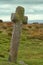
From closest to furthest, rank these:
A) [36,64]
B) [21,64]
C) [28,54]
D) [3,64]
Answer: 1. [3,64]
2. [21,64]
3. [36,64]
4. [28,54]

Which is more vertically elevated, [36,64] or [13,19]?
[13,19]

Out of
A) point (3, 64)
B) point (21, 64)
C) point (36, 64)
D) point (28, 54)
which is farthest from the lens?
point (28, 54)

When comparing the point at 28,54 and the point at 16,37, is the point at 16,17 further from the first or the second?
the point at 28,54

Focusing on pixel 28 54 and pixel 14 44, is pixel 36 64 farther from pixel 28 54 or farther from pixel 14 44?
pixel 28 54

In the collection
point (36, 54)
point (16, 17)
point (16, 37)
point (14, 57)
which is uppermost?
point (16, 17)

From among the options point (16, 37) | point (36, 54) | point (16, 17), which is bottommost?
point (36, 54)

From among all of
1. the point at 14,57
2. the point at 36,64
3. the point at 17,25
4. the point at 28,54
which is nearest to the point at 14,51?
the point at 14,57

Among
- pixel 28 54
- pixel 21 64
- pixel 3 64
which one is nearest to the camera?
pixel 3 64

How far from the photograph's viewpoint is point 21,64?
735 inches

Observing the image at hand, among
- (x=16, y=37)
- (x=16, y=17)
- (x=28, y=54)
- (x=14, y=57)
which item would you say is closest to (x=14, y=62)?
(x=14, y=57)

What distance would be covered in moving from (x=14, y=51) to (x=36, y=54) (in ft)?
32.5

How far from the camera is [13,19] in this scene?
61.6 feet

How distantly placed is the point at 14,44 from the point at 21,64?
124 cm

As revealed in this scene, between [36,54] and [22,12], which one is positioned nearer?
[22,12]
